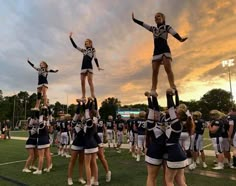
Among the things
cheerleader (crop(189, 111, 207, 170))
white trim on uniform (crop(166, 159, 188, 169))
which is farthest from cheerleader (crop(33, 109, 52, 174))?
white trim on uniform (crop(166, 159, 188, 169))

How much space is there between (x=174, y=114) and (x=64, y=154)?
11720 mm

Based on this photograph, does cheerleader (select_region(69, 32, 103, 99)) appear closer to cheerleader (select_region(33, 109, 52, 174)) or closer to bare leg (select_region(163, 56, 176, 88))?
cheerleader (select_region(33, 109, 52, 174))


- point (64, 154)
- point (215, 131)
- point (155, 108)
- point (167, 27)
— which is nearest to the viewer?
point (155, 108)

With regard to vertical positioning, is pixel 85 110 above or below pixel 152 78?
below

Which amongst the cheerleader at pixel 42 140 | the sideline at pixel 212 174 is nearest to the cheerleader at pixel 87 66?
the cheerleader at pixel 42 140

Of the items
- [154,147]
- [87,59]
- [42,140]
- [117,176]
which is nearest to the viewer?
[154,147]

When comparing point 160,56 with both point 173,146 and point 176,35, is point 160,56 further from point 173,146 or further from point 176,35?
point 173,146

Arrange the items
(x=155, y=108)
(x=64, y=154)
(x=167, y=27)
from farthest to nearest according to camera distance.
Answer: (x=64, y=154), (x=167, y=27), (x=155, y=108)

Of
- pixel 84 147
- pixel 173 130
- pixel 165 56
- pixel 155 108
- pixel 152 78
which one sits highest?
pixel 165 56

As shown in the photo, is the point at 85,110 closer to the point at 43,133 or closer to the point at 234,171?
the point at 43,133

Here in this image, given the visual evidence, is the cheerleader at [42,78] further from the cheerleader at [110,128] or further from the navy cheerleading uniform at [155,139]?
the cheerleader at [110,128]

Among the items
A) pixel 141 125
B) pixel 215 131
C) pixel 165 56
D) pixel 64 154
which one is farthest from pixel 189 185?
pixel 64 154

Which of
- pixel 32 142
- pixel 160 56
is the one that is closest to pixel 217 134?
pixel 160 56

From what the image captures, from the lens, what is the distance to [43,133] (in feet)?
32.7
